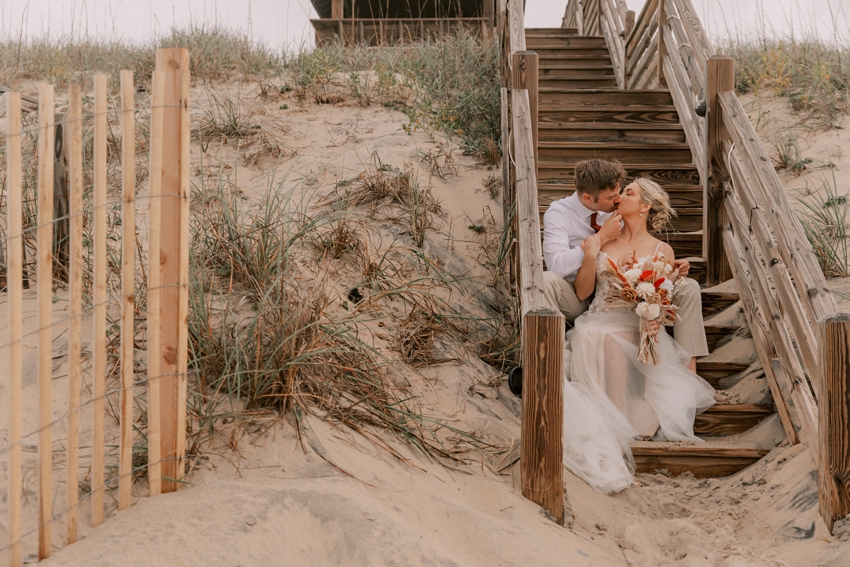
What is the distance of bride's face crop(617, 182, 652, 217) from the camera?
166 inches

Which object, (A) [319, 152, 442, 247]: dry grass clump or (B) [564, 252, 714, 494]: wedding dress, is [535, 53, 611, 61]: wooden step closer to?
(A) [319, 152, 442, 247]: dry grass clump

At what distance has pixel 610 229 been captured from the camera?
4.13m

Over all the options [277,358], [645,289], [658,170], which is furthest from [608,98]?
[277,358]

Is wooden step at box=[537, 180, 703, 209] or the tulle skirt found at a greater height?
wooden step at box=[537, 180, 703, 209]

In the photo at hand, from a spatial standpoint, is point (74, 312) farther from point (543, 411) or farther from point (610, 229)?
point (610, 229)

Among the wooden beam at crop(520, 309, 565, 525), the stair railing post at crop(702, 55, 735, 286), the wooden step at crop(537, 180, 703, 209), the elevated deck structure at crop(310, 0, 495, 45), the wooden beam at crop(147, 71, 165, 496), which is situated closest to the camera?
the wooden beam at crop(147, 71, 165, 496)

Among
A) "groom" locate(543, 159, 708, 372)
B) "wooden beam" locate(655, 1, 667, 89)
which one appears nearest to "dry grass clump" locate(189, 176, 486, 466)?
"groom" locate(543, 159, 708, 372)

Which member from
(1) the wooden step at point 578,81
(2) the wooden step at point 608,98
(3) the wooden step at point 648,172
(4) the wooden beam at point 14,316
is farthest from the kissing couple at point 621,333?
(1) the wooden step at point 578,81

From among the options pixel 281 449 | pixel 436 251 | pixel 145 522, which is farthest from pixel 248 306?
pixel 436 251

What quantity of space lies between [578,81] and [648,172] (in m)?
2.99

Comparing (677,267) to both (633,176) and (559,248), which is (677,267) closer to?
(559,248)

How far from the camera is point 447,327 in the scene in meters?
4.59

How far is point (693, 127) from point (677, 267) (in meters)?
2.45

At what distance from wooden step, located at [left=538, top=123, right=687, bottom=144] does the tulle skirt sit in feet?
9.73
